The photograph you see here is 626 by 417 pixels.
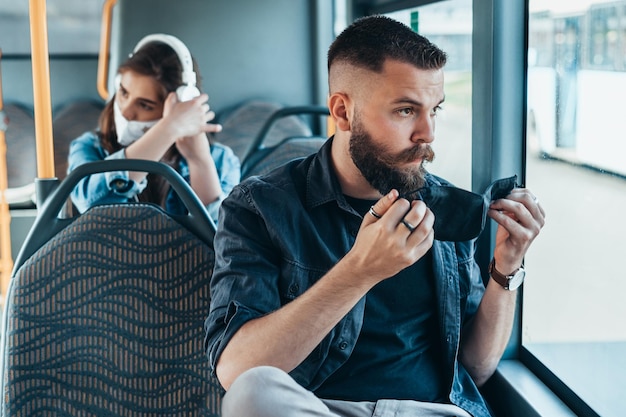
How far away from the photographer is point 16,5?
18.2 feet

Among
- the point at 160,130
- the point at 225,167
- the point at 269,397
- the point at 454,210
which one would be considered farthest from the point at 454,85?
the point at 269,397

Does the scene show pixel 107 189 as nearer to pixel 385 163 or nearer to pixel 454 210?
pixel 385 163

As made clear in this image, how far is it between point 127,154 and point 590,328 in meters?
1.43

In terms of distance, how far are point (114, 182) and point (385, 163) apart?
1104 mm

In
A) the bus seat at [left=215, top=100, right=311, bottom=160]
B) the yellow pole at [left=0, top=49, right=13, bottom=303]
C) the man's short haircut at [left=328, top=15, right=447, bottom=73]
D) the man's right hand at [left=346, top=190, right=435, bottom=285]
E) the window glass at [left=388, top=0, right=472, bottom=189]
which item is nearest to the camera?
the man's right hand at [left=346, top=190, right=435, bottom=285]

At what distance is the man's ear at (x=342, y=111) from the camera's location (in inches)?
61.3

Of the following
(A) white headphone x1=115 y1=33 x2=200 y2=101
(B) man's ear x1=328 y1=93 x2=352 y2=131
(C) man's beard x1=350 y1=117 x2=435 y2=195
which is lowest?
(C) man's beard x1=350 y1=117 x2=435 y2=195

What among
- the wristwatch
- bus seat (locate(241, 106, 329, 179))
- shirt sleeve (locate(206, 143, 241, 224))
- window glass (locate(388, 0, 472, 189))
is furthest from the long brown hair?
the wristwatch

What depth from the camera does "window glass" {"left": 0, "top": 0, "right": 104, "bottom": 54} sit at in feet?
18.1

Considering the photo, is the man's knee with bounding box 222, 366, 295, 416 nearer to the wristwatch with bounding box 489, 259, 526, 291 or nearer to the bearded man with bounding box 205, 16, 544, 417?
the bearded man with bounding box 205, 16, 544, 417

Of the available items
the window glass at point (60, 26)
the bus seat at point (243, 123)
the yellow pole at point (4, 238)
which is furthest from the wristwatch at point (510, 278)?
the window glass at point (60, 26)

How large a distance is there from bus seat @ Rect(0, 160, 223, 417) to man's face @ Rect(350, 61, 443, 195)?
0.42m

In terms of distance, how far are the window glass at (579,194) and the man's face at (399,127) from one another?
0.95 feet

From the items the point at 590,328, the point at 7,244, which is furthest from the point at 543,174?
the point at 7,244
